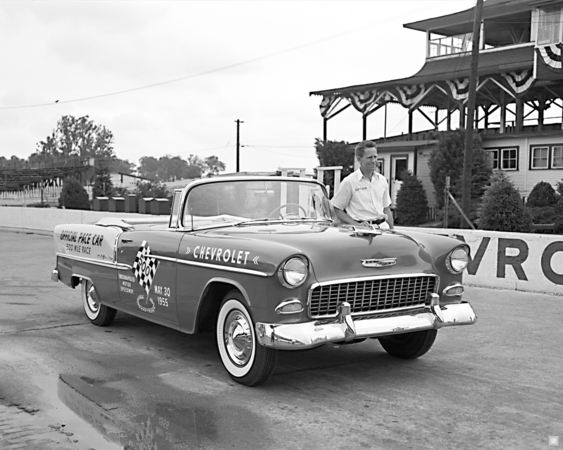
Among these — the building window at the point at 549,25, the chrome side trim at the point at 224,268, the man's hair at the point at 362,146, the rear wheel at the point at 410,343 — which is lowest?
the rear wheel at the point at 410,343

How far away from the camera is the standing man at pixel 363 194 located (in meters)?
7.05

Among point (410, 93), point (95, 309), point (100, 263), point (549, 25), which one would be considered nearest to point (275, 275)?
point (100, 263)

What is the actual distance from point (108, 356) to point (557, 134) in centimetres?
2477

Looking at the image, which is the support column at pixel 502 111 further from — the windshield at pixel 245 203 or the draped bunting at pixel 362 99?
the windshield at pixel 245 203

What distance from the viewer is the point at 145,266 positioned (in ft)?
21.7

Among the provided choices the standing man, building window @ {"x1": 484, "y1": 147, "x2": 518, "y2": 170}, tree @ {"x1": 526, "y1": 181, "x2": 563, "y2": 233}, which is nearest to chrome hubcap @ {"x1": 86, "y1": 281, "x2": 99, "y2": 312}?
the standing man

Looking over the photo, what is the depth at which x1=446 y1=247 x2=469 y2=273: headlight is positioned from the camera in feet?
19.4

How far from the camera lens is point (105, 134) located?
95.9 metres

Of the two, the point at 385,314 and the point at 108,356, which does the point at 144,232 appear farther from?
the point at 385,314

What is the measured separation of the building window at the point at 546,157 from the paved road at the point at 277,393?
846 inches

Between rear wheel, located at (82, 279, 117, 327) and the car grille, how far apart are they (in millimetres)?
3336

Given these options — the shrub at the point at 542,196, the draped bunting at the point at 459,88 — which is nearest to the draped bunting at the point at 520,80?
the draped bunting at the point at 459,88

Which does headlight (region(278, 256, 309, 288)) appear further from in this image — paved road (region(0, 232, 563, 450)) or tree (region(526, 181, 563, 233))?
tree (region(526, 181, 563, 233))

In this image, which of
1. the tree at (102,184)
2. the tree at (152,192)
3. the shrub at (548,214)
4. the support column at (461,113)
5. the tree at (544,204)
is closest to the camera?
the shrub at (548,214)
